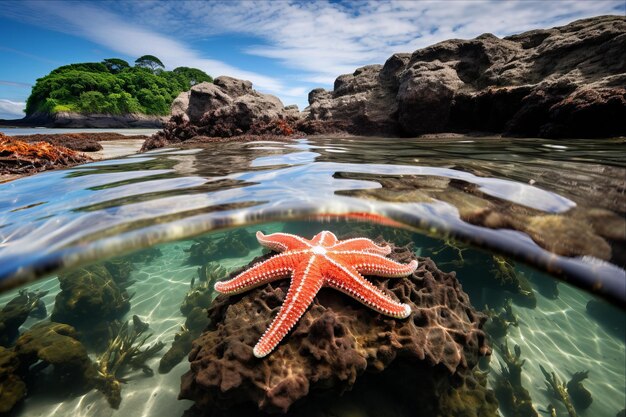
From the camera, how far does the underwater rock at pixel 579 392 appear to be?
20.0 feet

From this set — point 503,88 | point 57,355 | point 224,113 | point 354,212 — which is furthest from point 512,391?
point 224,113

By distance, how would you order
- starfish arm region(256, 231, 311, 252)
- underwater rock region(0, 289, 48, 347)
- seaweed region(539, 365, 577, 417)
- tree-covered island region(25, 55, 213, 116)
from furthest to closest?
tree-covered island region(25, 55, 213, 116), underwater rock region(0, 289, 48, 347), seaweed region(539, 365, 577, 417), starfish arm region(256, 231, 311, 252)

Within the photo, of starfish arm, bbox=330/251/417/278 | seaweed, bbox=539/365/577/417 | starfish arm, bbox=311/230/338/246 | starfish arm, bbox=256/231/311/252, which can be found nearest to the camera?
starfish arm, bbox=330/251/417/278

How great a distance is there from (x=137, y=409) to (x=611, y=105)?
40.3ft

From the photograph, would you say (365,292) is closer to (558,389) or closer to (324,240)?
(324,240)

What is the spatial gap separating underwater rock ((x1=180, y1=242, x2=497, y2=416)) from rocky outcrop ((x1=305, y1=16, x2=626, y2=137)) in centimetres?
658

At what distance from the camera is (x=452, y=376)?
4.04 meters

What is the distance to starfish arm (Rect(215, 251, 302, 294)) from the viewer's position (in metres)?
3.68

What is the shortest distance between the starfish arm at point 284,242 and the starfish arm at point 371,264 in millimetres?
607

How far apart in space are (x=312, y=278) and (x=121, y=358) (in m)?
5.71

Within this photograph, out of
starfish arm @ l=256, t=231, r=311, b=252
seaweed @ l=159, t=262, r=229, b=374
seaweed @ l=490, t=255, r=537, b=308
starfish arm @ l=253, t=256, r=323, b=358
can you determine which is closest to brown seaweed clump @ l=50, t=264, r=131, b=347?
seaweed @ l=159, t=262, r=229, b=374

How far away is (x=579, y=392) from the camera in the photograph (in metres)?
6.16

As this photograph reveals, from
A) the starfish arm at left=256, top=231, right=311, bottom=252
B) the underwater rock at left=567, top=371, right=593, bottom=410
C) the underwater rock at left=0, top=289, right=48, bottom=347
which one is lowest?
the underwater rock at left=567, top=371, right=593, bottom=410

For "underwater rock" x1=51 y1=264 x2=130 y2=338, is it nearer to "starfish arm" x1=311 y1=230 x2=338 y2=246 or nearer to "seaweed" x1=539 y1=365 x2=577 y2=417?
"starfish arm" x1=311 y1=230 x2=338 y2=246
